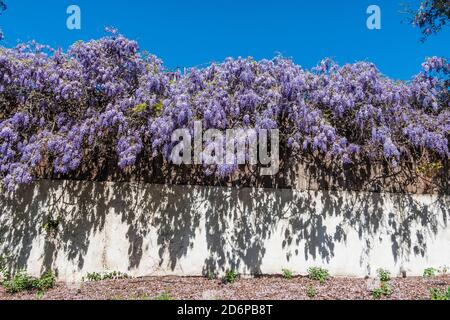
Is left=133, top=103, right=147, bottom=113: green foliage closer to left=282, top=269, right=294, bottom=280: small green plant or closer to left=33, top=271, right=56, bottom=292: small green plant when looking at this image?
left=33, top=271, right=56, bottom=292: small green plant

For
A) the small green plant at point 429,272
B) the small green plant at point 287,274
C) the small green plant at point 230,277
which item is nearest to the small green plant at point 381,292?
the small green plant at point 287,274

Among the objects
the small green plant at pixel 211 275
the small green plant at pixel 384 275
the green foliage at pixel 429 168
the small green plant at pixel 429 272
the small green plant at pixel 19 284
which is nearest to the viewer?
the small green plant at pixel 19 284

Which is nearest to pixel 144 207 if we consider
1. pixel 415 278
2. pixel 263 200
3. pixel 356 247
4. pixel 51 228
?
pixel 51 228

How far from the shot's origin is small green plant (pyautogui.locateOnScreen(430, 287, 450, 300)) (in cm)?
431

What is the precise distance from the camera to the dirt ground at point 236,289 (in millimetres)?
4688

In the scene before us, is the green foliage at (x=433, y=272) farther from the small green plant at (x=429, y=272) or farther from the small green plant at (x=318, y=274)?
the small green plant at (x=318, y=274)

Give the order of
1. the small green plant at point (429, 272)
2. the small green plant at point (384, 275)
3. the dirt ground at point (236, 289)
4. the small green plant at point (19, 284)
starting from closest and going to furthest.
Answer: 1. the dirt ground at point (236, 289)
2. the small green plant at point (19, 284)
3. the small green plant at point (384, 275)
4. the small green plant at point (429, 272)

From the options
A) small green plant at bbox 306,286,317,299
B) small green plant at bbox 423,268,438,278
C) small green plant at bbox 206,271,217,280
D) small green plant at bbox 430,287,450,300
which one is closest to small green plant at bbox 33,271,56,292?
→ small green plant at bbox 206,271,217,280

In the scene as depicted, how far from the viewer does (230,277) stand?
5402mm

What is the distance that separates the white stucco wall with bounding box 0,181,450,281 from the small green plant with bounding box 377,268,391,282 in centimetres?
8

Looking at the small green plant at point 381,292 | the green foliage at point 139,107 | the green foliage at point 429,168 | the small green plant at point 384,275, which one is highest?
the green foliage at point 139,107

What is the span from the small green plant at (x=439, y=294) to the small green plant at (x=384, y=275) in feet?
2.93
